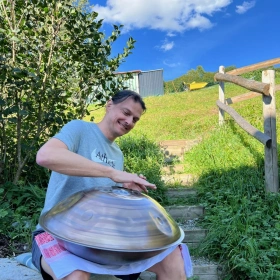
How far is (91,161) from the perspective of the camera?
4.61 feet

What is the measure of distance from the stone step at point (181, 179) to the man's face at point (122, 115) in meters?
2.40

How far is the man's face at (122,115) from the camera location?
1716 mm

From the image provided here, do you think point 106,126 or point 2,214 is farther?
point 2,214

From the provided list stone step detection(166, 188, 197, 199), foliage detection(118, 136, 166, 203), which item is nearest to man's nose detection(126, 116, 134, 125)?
foliage detection(118, 136, 166, 203)

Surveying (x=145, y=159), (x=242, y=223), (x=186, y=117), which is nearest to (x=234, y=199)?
(x=242, y=223)

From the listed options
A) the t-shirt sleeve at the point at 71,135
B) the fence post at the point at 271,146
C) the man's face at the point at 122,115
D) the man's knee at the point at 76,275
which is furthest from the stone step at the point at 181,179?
the man's knee at the point at 76,275

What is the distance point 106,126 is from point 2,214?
3.83ft

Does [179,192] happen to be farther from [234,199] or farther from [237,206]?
[237,206]

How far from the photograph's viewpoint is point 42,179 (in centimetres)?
347

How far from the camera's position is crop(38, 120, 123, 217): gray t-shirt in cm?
155

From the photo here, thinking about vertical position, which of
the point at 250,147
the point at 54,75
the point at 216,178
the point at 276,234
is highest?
the point at 54,75

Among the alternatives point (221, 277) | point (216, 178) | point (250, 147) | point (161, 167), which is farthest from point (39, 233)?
point (250, 147)

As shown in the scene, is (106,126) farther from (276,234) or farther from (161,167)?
(161,167)

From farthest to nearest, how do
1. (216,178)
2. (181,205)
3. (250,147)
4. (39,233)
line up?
(250,147), (216,178), (181,205), (39,233)
